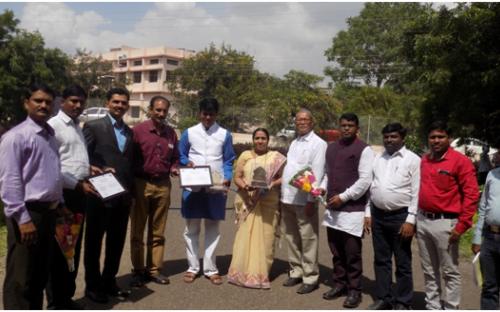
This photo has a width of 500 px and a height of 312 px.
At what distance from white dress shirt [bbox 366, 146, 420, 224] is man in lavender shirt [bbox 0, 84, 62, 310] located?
3018 millimetres

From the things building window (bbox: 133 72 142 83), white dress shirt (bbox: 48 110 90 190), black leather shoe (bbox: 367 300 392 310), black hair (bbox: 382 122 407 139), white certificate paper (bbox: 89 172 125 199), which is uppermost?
building window (bbox: 133 72 142 83)

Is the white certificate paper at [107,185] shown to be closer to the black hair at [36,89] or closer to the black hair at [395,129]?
the black hair at [36,89]

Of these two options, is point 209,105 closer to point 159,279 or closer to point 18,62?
point 159,279

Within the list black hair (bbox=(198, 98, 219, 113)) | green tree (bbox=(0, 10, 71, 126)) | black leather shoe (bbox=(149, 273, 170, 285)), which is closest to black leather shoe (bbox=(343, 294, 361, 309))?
black leather shoe (bbox=(149, 273, 170, 285))

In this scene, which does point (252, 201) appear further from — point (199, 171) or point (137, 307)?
point (137, 307)

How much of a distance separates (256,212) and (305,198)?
629 millimetres

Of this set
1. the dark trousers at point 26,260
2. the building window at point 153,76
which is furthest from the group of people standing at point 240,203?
the building window at point 153,76

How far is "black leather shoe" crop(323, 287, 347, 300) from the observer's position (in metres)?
5.27

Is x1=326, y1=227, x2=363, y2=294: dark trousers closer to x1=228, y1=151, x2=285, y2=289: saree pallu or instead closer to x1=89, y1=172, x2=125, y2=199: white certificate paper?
x1=228, y1=151, x2=285, y2=289: saree pallu

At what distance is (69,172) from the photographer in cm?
454

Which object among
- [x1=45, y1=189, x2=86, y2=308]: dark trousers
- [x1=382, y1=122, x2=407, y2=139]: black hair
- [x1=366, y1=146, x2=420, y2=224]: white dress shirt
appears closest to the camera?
[x1=45, y1=189, x2=86, y2=308]: dark trousers

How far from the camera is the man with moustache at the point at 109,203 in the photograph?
496cm

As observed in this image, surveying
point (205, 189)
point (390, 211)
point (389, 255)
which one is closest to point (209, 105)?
point (205, 189)

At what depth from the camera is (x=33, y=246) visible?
390 centimetres
